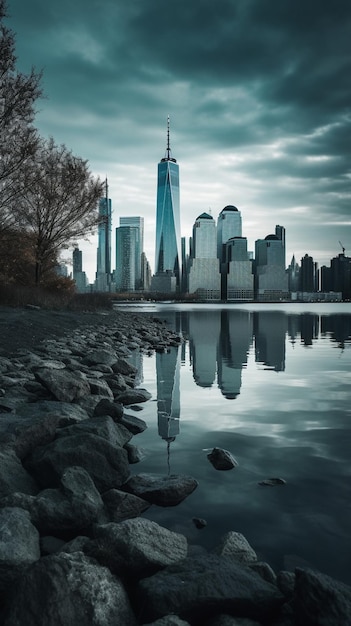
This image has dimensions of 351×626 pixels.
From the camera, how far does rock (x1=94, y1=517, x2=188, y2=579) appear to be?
305 cm

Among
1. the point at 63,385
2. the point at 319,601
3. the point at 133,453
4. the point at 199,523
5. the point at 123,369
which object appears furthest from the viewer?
the point at 123,369

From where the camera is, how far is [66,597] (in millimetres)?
2535

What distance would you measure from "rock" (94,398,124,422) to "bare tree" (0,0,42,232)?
1834 cm

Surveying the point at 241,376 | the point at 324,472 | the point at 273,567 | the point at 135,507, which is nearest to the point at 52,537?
the point at 135,507

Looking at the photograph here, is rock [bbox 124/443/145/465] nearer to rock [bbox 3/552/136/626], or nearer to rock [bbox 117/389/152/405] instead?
rock [bbox 3/552/136/626]

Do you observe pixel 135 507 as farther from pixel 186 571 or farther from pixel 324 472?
pixel 324 472

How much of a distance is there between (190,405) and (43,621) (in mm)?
6396

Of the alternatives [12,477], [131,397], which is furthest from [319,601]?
[131,397]

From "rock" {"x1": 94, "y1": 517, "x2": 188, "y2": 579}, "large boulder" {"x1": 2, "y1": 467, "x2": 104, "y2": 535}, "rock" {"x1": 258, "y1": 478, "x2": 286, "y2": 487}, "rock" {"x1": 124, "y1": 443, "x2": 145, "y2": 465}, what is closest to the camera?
"rock" {"x1": 94, "y1": 517, "x2": 188, "y2": 579}

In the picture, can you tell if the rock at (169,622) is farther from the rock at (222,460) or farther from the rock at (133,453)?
the rock at (133,453)

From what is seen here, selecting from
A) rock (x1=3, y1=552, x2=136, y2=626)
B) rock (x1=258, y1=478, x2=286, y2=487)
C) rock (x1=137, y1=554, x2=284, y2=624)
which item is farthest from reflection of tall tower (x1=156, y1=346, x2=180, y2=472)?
rock (x1=3, y1=552, x2=136, y2=626)

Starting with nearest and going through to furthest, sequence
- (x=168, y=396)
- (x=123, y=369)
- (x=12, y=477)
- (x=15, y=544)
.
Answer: (x=15, y=544)
(x=12, y=477)
(x=168, y=396)
(x=123, y=369)

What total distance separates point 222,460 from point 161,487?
3.69ft

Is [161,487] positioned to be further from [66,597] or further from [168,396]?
[168,396]
